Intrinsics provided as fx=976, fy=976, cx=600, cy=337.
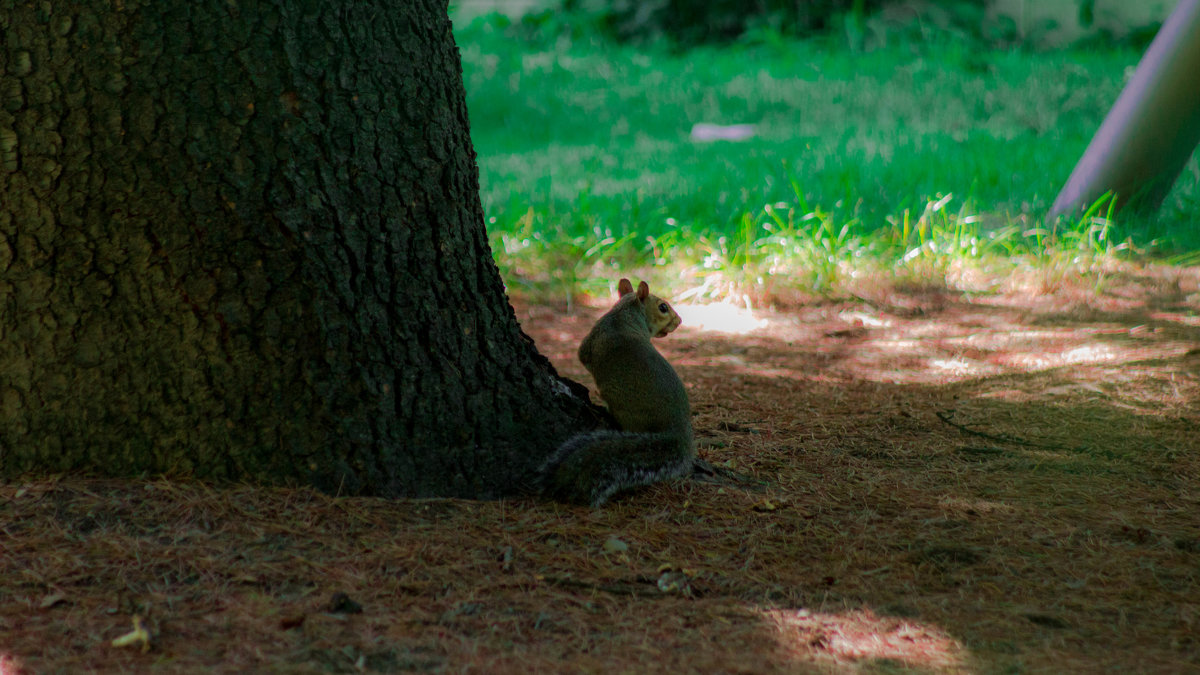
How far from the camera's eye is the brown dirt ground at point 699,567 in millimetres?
1885

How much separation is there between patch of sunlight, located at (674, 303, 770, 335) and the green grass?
0.18 metres

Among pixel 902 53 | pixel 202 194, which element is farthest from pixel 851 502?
pixel 902 53

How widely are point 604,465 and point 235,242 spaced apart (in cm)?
109

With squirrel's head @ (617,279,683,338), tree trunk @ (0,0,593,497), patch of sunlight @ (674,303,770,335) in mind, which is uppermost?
tree trunk @ (0,0,593,497)

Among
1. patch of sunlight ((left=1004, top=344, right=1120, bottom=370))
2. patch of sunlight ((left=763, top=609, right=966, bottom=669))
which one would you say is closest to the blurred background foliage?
patch of sunlight ((left=1004, top=344, right=1120, bottom=370))

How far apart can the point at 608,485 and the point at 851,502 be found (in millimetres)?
712

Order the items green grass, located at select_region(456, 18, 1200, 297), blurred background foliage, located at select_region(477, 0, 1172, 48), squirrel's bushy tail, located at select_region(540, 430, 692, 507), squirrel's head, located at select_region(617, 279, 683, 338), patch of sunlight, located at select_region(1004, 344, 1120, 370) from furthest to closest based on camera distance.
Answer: blurred background foliage, located at select_region(477, 0, 1172, 48), green grass, located at select_region(456, 18, 1200, 297), patch of sunlight, located at select_region(1004, 344, 1120, 370), squirrel's head, located at select_region(617, 279, 683, 338), squirrel's bushy tail, located at select_region(540, 430, 692, 507)

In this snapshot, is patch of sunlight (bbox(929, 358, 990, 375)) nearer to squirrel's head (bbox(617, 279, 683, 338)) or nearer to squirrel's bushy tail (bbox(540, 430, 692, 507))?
squirrel's head (bbox(617, 279, 683, 338))

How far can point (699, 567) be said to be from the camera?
2320 millimetres

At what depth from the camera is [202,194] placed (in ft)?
7.48

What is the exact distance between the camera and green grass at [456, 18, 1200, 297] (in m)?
5.89

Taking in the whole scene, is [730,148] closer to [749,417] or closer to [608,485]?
[749,417]

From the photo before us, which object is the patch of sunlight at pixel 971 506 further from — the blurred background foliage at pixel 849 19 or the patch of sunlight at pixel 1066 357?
the blurred background foliage at pixel 849 19

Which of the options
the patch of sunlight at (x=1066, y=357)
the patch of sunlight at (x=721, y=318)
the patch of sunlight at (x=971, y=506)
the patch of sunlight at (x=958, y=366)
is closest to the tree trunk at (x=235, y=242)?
the patch of sunlight at (x=971, y=506)
